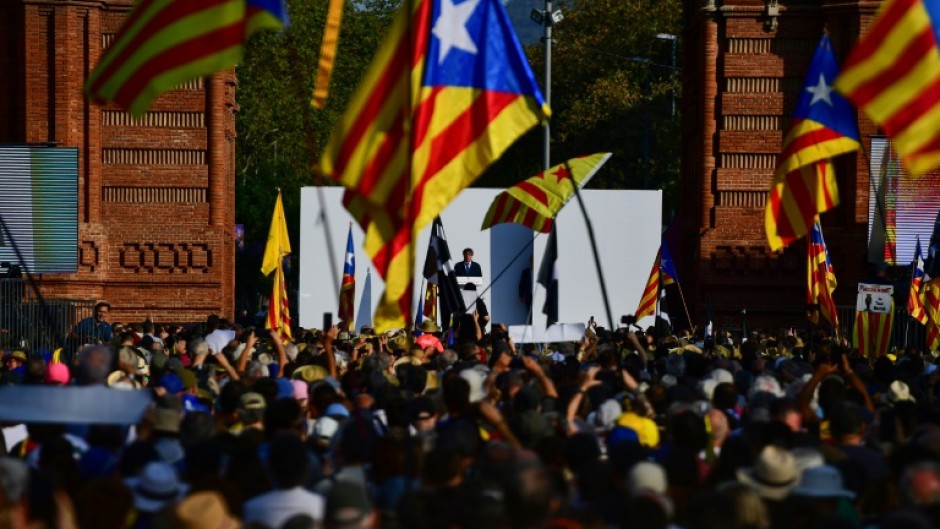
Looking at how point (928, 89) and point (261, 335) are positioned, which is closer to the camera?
point (928, 89)

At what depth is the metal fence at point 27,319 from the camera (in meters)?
26.4

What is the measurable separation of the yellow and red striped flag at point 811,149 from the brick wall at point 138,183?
53.3 feet

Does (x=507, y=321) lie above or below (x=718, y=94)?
below

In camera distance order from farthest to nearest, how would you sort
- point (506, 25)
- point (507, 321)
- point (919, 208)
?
point (507, 321)
point (919, 208)
point (506, 25)

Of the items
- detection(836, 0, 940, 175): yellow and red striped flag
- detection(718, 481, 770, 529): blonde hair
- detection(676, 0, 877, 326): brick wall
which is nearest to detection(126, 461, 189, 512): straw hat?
detection(718, 481, 770, 529): blonde hair

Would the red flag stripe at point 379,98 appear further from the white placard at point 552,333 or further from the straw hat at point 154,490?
the white placard at point 552,333

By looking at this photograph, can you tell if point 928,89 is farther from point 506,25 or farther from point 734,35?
point 734,35

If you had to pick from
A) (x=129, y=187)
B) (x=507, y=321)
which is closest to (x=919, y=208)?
(x=507, y=321)

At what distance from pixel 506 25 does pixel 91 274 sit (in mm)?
19409

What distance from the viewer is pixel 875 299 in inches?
884

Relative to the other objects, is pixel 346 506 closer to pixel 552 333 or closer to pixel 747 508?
pixel 747 508

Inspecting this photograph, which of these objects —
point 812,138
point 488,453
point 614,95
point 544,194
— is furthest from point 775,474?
point 614,95

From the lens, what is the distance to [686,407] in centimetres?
1212

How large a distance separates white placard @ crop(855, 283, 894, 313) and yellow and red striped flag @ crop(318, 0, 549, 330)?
Result: 8.63m
